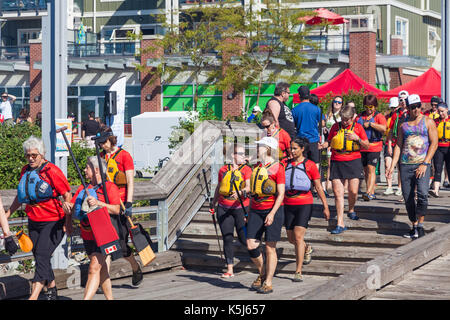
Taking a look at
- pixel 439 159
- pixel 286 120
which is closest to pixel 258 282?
pixel 286 120


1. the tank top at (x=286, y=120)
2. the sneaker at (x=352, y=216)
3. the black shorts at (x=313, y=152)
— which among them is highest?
the tank top at (x=286, y=120)

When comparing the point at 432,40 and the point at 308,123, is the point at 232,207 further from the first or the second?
the point at 432,40

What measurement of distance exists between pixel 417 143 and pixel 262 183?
2.80 metres

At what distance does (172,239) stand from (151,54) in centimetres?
3176

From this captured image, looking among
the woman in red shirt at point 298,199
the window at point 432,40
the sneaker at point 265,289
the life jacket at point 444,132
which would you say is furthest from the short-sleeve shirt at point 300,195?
the window at point 432,40

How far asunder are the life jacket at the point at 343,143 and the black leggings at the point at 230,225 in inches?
75.7

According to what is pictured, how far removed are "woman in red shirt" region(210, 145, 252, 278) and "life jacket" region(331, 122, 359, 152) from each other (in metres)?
1.67

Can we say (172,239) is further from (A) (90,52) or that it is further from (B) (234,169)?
(A) (90,52)

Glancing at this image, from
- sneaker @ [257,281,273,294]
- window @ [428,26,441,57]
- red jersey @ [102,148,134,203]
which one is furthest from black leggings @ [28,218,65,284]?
window @ [428,26,441,57]

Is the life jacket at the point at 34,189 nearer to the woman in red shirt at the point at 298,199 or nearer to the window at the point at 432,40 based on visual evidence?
the woman in red shirt at the point at 298,199

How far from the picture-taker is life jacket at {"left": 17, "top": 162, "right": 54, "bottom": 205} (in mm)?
8461

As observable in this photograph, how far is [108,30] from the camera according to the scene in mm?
51469

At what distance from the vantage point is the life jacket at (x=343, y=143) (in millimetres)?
11656
